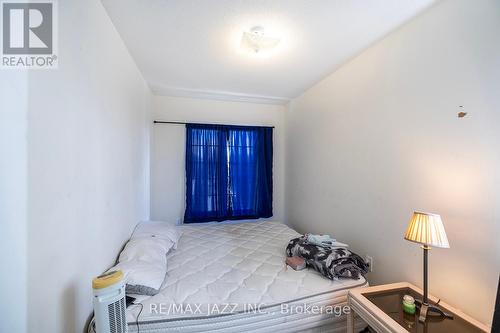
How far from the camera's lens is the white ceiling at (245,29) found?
141 centimetres

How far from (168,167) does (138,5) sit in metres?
2.22

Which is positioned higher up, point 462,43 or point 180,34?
point 180,34

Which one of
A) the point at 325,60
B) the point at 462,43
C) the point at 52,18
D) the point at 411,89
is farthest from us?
the point at 325,60

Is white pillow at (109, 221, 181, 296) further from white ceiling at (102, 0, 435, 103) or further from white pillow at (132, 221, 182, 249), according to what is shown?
white ceiling at (102, 0, 435, 103)

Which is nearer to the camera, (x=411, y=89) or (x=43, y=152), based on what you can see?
(x=43, y=152)

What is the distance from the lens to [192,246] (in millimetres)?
2242

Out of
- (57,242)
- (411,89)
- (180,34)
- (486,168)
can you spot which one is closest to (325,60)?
(411,89)

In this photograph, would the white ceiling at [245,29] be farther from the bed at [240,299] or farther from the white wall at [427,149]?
the bed at [240,299]

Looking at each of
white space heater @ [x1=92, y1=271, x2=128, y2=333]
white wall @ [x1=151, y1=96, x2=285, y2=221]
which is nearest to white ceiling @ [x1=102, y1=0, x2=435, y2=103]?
white wall @ [x1=151, y1=96, x2=285, y2=221]

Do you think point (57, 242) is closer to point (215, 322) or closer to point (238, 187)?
point (215, 322)

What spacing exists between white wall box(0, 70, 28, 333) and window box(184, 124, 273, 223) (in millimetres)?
2518

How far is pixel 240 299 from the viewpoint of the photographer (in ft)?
4.46

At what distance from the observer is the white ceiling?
4.62 feet

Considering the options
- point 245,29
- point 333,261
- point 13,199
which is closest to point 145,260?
point 13,199
